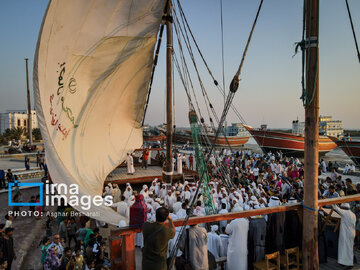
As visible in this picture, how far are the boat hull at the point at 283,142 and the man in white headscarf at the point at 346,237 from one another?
80.4 ft

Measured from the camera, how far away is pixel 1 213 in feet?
27.4

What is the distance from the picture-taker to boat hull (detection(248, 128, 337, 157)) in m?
27.8

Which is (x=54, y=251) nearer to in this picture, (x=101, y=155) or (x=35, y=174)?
(x=101, y=155)

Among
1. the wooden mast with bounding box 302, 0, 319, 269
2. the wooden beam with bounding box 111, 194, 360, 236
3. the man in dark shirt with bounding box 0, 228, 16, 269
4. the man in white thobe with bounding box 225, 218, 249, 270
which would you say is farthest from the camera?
the man in dark shirt with bounding box 0, 228, 16, 269

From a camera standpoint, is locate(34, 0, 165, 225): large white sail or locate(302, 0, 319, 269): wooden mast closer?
locate(302, 0, 319, 269): wooden mast

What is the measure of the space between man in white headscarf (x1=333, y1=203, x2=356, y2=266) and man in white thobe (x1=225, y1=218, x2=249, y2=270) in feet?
5.66

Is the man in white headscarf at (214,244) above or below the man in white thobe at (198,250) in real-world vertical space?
below

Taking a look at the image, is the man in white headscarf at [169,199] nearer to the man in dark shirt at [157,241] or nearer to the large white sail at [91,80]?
the large white sail at [91,80]

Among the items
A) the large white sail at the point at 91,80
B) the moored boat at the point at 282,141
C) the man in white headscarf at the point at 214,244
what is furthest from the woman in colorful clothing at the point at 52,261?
the moored boat at the point at 282,141

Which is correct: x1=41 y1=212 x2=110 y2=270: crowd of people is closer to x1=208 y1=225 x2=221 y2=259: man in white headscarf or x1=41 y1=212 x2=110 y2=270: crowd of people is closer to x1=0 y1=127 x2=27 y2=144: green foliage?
x1=208 y1=225 x2=221 y2=259: man in white headscarf

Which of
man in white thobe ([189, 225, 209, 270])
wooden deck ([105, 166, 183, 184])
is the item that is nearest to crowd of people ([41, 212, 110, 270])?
man in white thobe ([189, 225, 209, 270])

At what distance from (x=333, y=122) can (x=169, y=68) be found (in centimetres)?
6333

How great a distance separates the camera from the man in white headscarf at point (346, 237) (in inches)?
169

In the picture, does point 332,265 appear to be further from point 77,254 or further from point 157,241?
point 77,254
